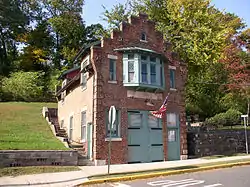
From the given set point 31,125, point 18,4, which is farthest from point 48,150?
point 18,4

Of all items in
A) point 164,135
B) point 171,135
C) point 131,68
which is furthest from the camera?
point 171,135

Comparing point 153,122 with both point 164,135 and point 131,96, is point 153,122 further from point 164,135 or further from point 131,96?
point 131,96

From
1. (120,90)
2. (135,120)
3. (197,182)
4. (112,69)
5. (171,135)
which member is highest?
(112,69)

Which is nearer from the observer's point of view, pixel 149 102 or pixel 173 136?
pixel 149 102

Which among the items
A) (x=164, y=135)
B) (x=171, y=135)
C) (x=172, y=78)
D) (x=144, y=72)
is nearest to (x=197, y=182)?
(x=164, y=135)

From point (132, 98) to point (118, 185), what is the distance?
830 cm

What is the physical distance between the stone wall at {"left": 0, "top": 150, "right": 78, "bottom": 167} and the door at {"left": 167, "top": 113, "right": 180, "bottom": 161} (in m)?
6.80

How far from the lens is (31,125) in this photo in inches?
914

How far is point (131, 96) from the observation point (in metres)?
17.9

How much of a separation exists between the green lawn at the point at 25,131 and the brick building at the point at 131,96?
2.35 m

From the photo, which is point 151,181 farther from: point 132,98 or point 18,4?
point 18,4

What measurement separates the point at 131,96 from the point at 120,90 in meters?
0.84

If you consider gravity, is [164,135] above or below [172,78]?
below

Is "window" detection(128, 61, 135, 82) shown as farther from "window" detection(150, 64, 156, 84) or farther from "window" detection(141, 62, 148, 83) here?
"window" detection(150, 64, 156, 84)
